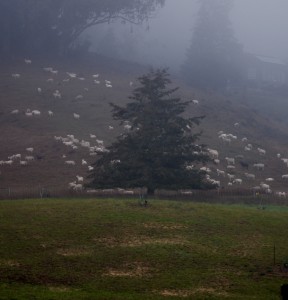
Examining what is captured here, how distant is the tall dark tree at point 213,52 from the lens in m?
84.8

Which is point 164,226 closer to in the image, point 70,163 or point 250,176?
→ point 70,163

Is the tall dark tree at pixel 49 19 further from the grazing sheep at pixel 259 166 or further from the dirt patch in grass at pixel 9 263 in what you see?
the dirt patch in grass at pixel 9 263

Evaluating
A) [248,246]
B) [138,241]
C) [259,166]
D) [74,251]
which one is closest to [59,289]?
[74,251]

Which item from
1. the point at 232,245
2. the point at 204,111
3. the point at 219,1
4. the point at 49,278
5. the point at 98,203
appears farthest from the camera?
the point at 219,1

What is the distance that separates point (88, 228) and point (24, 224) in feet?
8.98

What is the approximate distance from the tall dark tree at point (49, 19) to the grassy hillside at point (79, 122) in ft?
15.0

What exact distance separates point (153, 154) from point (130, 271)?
55.6ft

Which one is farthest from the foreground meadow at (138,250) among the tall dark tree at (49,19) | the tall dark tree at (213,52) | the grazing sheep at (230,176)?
the tall dark tree at (213,52)

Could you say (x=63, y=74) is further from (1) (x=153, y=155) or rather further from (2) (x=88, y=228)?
(2) (x=88, y=228)

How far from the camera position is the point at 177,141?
→ 35.0 metres

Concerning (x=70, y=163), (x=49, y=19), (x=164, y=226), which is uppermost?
(x=49, y=19)

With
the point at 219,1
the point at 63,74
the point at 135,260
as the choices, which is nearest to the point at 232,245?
the point at 135,260

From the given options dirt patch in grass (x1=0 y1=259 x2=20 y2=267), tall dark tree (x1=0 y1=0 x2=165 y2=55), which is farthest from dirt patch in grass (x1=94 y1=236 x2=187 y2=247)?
tall dark tree (x1=0 y1=0 x2=165 y2=55)

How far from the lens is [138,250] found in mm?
20172
